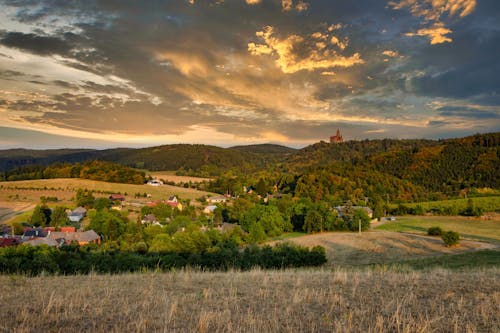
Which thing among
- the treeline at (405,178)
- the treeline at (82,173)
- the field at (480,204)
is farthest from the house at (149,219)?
the field at (480,204)

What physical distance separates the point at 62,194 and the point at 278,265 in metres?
83.9

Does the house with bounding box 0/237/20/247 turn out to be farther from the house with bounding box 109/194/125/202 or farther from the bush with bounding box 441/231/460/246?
the bush with bounding box 441/231/460/246

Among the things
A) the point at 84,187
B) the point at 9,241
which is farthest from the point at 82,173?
the point at 9,241

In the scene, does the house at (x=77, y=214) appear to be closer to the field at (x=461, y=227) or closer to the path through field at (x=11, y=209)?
the path through field at (x=11, y=209)

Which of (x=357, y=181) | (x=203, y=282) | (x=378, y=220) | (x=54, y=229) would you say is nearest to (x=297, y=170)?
(x=357, y=181)

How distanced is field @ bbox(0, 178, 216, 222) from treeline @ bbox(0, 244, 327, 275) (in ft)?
168

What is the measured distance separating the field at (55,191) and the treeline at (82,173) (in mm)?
4336

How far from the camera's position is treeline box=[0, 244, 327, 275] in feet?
66.0

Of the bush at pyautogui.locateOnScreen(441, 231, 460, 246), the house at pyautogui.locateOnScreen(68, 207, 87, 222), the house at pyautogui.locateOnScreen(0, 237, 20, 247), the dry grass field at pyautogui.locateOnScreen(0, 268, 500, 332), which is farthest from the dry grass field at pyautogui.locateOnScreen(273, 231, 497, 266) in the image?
the house at pyautogui.locateOnScreen(68, 207, 87, 222)

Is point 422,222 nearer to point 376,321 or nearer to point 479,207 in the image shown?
point 479,207

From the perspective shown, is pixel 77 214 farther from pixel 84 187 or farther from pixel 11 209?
pixel 84 187

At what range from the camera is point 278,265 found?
2769cm

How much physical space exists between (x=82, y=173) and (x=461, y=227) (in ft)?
372

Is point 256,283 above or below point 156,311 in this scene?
below
